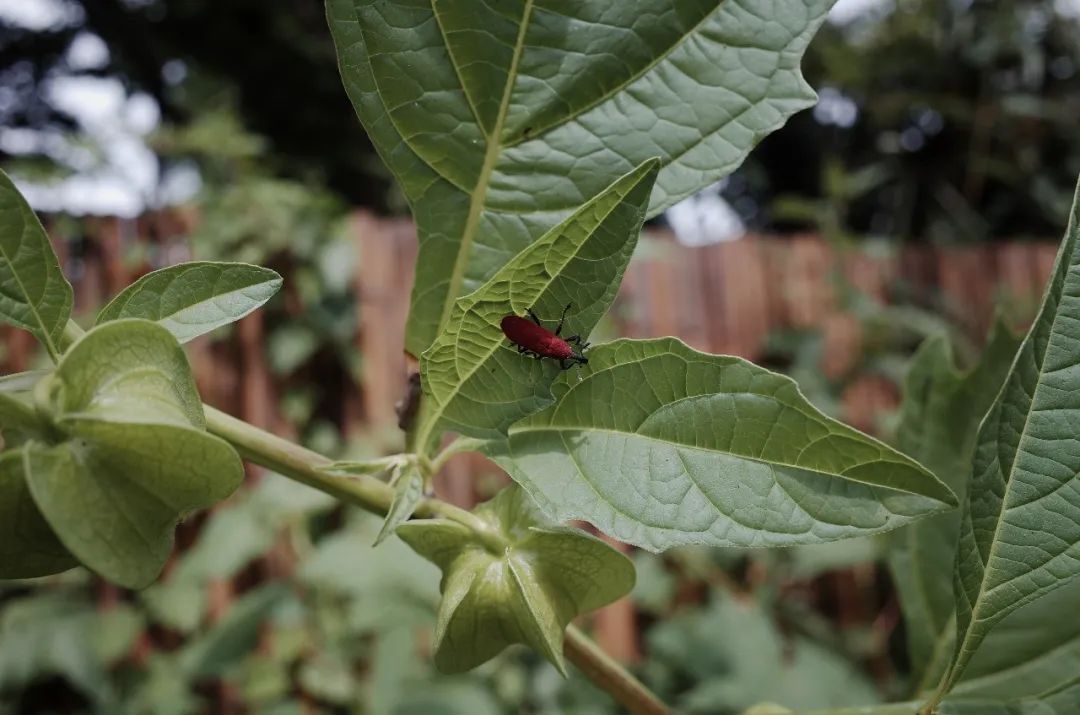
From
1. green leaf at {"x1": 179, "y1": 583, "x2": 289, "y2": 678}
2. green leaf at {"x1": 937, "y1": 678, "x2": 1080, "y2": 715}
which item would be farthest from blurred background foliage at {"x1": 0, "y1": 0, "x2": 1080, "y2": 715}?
green leaf at {"x1": 937, "y1": 678, "x2": 1080, "y2": 715}

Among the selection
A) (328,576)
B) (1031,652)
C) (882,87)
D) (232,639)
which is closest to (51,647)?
(232,639)

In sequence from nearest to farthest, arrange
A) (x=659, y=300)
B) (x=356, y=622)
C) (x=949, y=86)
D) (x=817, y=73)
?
1. (x=356, y=622)
2. (x=659, y=300)
3. (x=949, y=86)
4. (x=817, y=73)

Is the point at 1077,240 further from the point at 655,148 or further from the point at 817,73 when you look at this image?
the point at 817,73

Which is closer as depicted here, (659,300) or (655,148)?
(655,148)

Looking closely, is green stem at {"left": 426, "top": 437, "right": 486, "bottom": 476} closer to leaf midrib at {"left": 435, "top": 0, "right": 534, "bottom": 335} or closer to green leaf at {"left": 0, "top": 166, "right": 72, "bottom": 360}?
leaf midrib at {"left": 435, "top": 0, "right": 534, "bottom": 335}

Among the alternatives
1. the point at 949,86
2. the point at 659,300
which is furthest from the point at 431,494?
the point at 949,86

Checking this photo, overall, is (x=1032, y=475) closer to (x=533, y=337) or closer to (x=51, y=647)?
(x=533, y=337)

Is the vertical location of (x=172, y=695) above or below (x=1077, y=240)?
below

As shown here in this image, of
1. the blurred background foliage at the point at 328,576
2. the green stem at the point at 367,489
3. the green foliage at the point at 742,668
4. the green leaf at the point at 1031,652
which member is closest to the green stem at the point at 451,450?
the green stem at the point at 367,489
